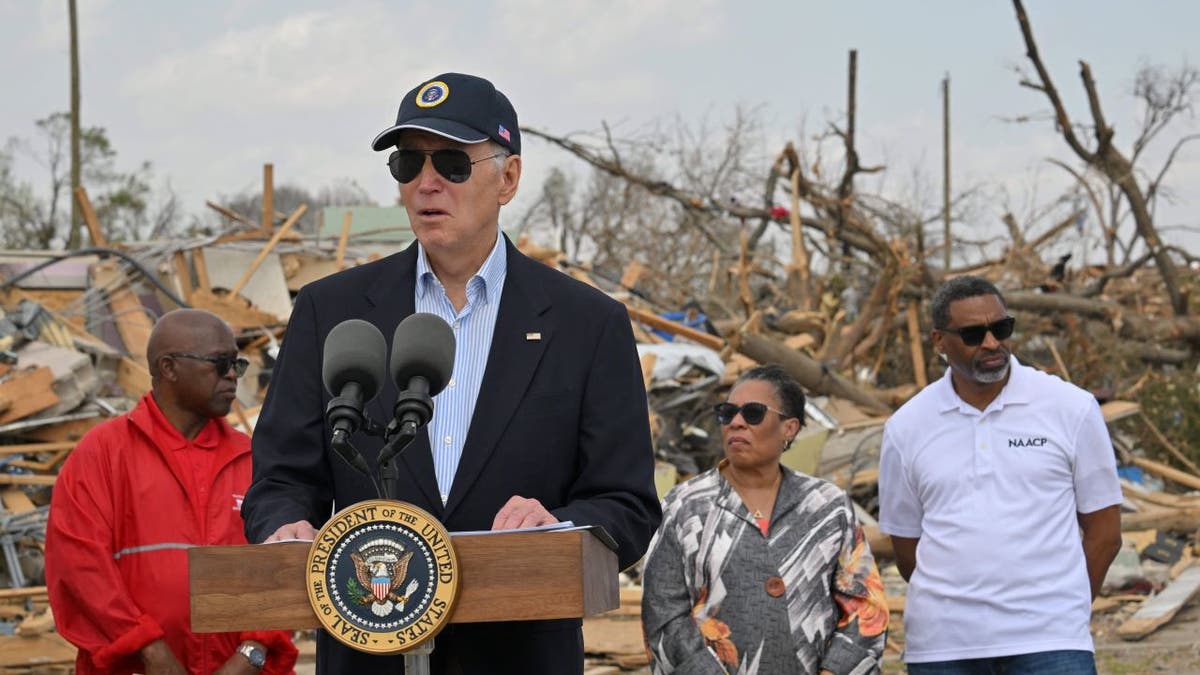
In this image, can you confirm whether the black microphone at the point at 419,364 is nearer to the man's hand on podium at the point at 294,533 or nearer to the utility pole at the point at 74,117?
the man's hand on podium at the point at 294,533

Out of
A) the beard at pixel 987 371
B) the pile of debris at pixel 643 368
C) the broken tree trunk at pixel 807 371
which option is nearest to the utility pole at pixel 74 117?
the pile of debris at pixel 643 368

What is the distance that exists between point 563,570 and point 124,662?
113 inches

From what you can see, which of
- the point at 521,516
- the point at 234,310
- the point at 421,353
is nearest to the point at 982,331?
the point at 521,516

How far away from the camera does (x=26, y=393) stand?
1206 cm

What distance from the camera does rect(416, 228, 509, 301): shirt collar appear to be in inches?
134

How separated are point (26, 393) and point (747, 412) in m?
7.81

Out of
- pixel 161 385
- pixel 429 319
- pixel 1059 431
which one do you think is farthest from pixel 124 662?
pixel 1059 431

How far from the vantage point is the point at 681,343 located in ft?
52.6

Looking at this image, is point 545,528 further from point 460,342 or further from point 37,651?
point 37,651

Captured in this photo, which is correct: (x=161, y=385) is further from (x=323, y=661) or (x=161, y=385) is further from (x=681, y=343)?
(x=681, y=343)

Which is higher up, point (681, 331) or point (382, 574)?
point (382, 574)

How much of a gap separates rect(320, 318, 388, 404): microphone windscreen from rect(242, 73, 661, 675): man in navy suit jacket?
39 cm

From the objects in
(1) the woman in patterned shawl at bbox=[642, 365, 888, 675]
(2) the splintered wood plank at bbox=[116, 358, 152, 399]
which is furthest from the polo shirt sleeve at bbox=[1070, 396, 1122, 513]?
(2) the splintered wood plank at bbox=[116, 358, 152, 399]

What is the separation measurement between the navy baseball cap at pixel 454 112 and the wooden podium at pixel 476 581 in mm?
951
